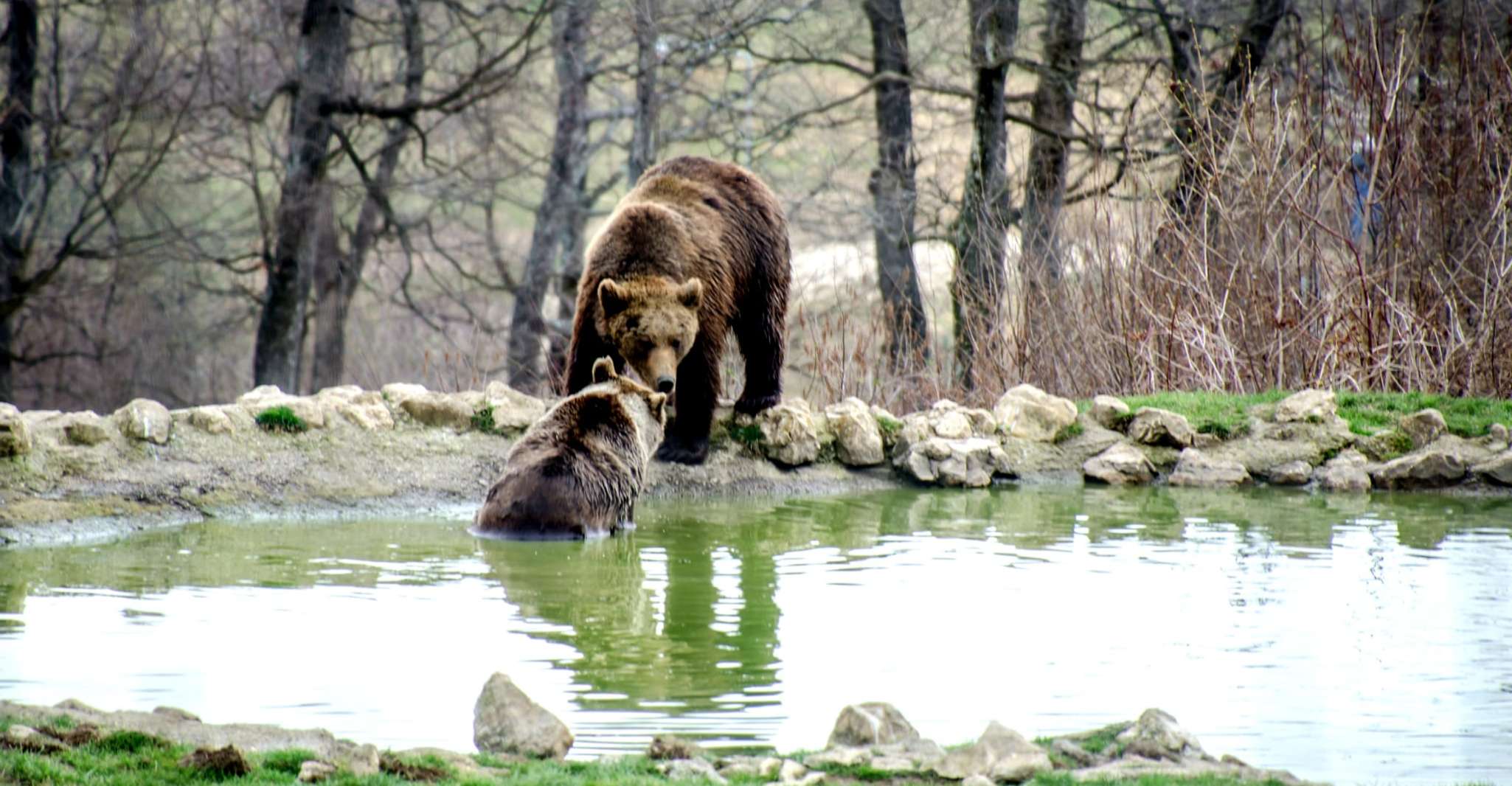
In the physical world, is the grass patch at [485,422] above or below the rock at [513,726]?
above

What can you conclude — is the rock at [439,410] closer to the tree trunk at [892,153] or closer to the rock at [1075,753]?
the rock at [1075,753]

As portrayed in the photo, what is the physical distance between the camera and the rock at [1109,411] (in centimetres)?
1064

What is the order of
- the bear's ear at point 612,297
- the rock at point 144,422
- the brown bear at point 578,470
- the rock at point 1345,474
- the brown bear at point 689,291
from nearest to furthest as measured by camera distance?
the brown bear at point 578,470 → the rock at point 144,422 → the bear's ear at point 612,297 → the brown bear at point 689,291 → the rock at point 1345,474

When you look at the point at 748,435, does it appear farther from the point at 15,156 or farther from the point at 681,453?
the point at 15,156

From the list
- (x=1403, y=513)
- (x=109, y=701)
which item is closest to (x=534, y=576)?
(x=109, y=701)

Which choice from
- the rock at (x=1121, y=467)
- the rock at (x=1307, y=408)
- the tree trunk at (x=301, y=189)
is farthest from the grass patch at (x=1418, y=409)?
the tree trunk at (x=301, y=189)

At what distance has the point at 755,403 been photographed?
34.1ft

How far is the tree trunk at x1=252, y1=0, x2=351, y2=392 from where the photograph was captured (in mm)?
19312

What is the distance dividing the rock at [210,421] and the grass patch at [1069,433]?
16.9 ft

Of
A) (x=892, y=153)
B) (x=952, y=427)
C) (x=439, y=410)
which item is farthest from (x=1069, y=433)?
(x=892, y=153)

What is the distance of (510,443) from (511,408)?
0.27 m

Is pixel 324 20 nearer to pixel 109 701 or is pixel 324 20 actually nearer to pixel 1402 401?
pixel 1402 401

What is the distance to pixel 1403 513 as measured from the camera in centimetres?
907

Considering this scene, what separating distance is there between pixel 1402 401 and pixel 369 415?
6640mm
